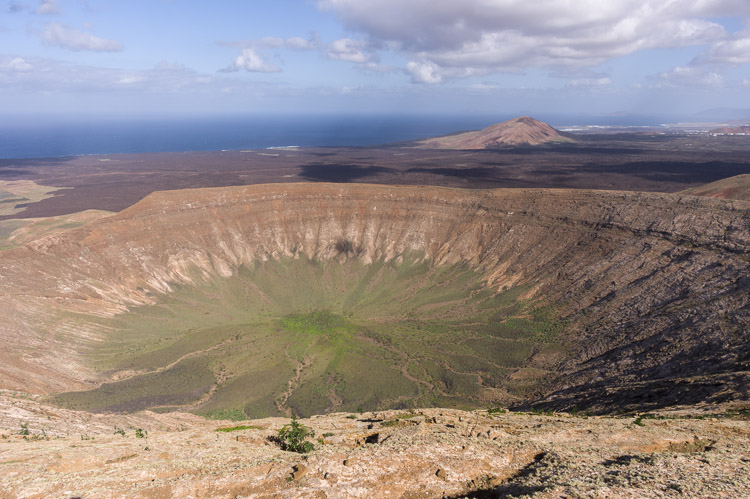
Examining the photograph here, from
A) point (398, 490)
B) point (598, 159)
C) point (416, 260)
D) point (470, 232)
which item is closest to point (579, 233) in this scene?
point (470, 232)

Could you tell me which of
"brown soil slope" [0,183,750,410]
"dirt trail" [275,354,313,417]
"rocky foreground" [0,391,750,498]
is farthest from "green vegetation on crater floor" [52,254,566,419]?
"rocky foreground" [0,391,750,498]

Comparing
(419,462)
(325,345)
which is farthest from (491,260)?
(419,462)

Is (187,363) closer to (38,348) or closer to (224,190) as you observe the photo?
(38,348)

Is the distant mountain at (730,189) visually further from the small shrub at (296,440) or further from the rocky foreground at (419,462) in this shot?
the small shrub at (296,440)

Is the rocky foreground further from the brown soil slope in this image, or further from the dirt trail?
the dirt trail

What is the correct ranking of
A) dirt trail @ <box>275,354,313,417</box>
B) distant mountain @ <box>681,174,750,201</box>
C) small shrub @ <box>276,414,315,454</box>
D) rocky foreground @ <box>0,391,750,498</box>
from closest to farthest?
rocky foreground @ <box>0,391,750,498</box> → small shrub @ <box>276,414,315,454</box> → dirt trail @ <box>275,354,313,417</box> → distant mountain @ <box>681,174,750,201</box>

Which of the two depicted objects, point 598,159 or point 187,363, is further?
point 598,159
